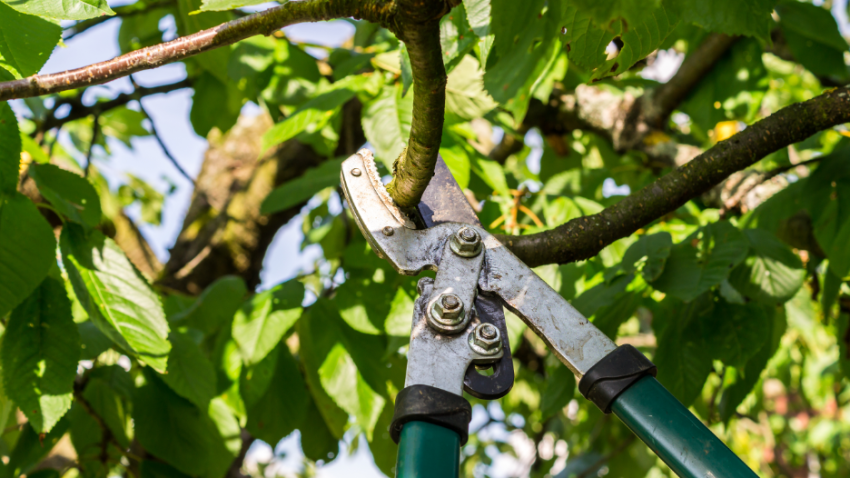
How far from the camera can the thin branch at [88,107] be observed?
2.44 meters

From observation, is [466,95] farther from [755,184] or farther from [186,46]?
[186,46]

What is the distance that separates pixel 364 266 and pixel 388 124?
386 mm

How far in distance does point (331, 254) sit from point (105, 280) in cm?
114

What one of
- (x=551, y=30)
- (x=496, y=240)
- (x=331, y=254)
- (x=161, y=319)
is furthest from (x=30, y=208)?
(x=331, y=254)

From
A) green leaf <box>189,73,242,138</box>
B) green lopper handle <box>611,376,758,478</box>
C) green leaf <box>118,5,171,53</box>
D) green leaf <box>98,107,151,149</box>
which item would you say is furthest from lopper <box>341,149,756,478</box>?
green leaf <box>98,107,151,149</box>

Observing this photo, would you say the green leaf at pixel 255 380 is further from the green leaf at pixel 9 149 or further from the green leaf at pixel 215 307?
the green leaf at pixel 9 149

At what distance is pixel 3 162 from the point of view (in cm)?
100

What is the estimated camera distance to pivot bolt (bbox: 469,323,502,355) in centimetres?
82

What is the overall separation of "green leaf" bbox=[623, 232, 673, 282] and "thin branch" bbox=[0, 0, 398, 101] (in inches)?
29.6

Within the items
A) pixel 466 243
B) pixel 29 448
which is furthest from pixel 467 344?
pixel 29 448

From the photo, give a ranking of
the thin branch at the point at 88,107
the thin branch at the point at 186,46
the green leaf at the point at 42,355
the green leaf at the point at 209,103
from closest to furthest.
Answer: the thin branch at the point at 186,46, the green leaf at the point at 42,355, the green leaf at the point at 209,103, the thin branch at the point at 88,107

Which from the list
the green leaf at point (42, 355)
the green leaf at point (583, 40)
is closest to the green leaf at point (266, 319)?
the green leaf at point (42, 355)

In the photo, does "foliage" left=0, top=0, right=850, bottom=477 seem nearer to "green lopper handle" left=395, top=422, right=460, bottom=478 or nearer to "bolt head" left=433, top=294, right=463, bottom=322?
"bolt head" left=433, top=294, right=463, bottom=322

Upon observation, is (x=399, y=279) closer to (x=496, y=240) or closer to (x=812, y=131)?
(x=496, y=240)
